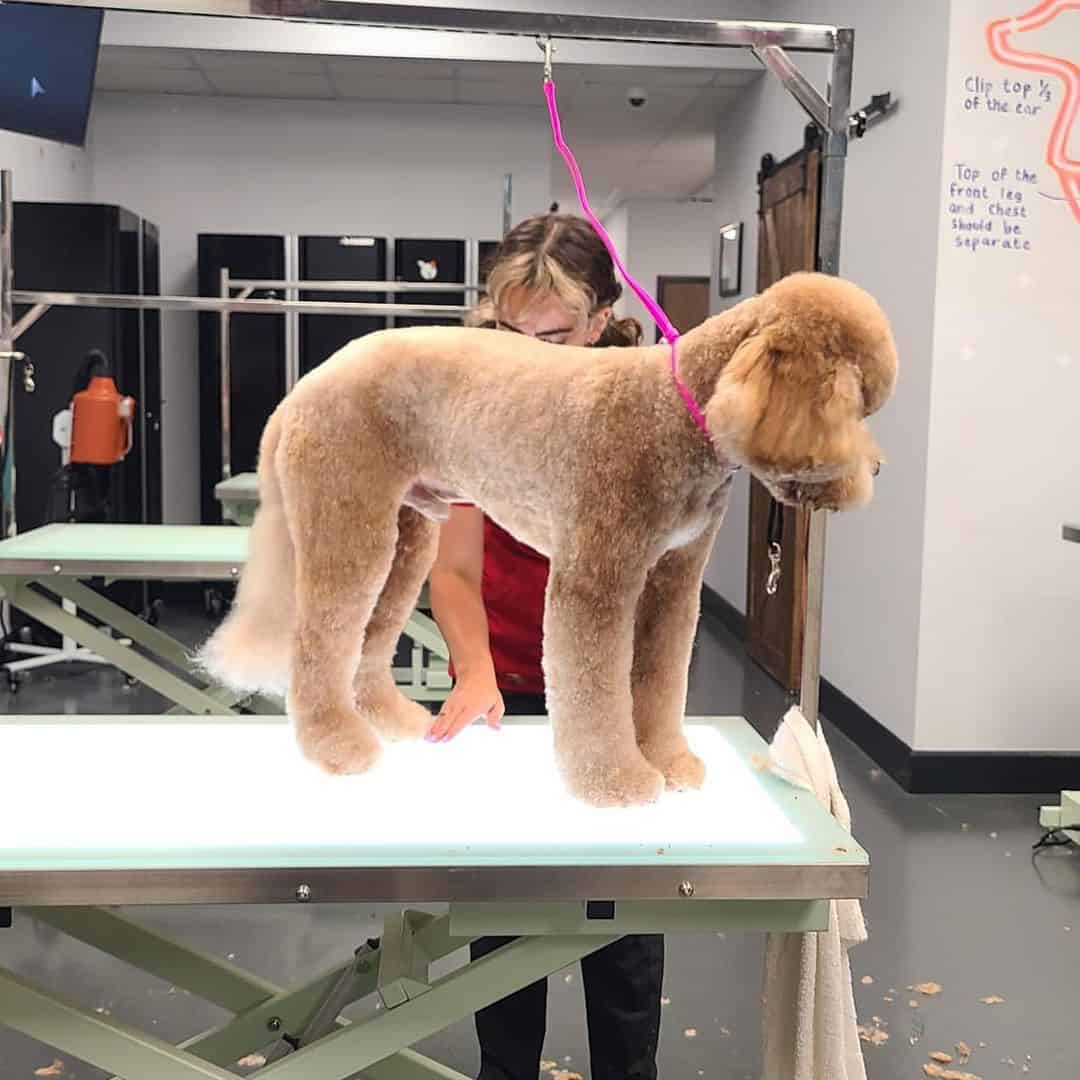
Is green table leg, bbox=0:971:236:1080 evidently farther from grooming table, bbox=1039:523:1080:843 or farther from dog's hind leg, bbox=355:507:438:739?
grooming table, bbox=1039:523:1080:843

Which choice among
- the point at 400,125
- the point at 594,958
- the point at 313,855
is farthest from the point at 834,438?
the point at 400,125

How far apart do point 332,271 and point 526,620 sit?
13.8 ft

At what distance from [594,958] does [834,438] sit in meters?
0.88

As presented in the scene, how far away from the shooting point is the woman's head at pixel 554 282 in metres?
1.17

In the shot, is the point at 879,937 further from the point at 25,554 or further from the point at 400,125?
the point at 400,125

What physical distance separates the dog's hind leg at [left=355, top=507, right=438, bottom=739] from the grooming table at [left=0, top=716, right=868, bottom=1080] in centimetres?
4

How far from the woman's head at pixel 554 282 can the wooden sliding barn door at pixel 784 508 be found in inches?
96.8

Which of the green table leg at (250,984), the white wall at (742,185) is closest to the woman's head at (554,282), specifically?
the green table leg at (250,984)

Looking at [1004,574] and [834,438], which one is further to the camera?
[1004,574]

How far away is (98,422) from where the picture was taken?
3934 millimetres

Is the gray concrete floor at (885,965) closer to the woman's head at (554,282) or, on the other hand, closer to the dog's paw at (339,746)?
the dog's paw at (339,746)

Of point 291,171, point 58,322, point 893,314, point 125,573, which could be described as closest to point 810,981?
point 125,573

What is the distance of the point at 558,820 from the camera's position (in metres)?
1.02

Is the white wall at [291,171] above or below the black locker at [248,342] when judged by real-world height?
above
